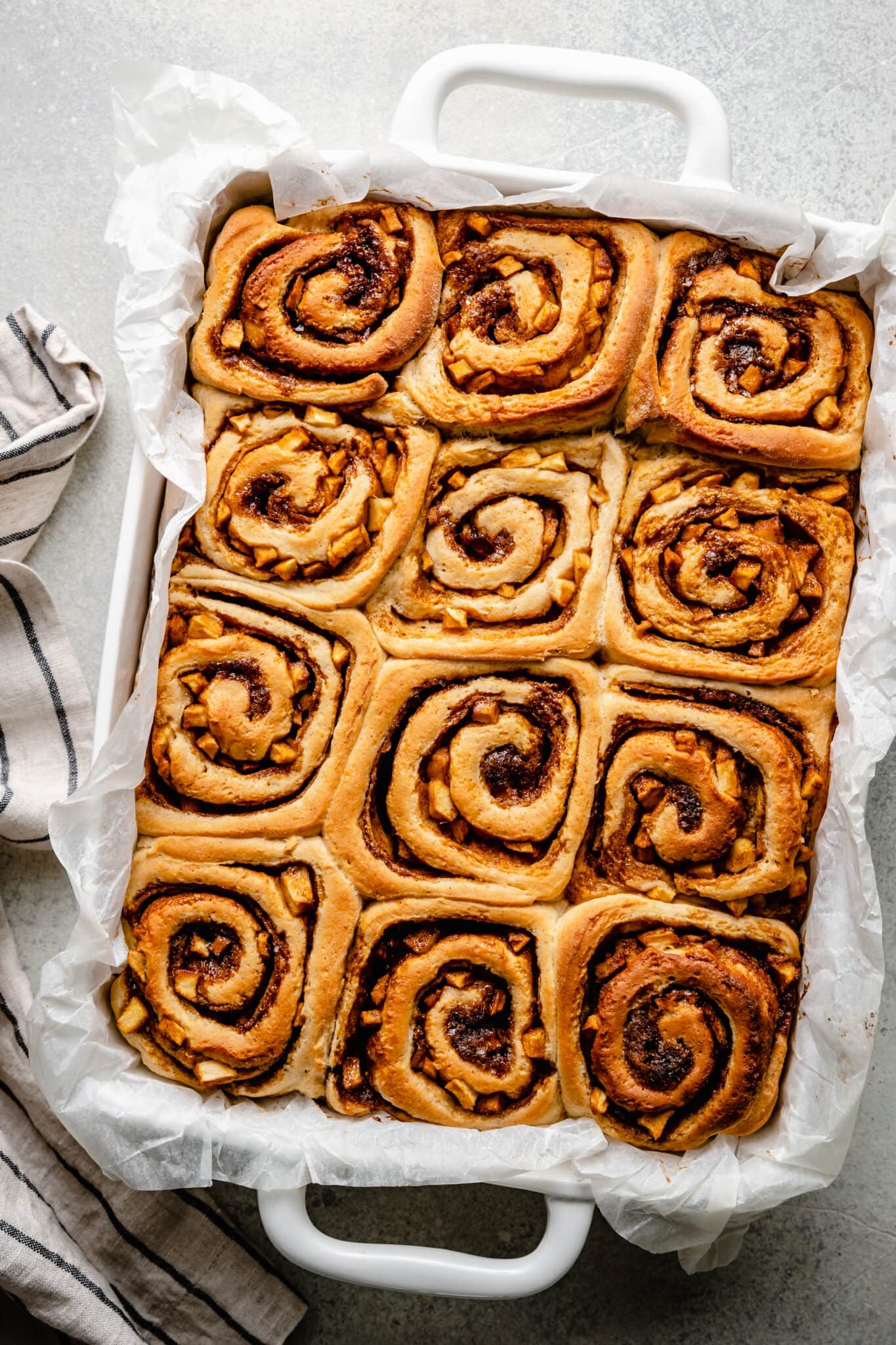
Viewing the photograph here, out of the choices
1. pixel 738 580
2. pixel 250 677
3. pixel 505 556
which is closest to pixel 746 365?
pixel 738 580

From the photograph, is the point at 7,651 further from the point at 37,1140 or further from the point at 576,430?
the point at 576,430

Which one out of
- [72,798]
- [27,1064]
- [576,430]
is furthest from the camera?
[27,1064]

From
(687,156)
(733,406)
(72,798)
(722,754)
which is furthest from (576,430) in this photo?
(72,798)

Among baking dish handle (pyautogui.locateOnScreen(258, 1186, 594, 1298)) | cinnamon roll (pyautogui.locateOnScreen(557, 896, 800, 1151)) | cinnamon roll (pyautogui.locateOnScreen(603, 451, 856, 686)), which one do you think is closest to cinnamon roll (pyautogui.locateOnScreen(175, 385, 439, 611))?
cinnamon roll (pyautogui.locateOnScreen(603, 451, 856, 686))

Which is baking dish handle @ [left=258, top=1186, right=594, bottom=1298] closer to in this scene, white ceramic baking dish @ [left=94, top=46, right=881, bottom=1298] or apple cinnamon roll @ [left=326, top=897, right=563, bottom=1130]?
white ceramic baking dish @ [left=94, top=46, right=881, bottom=1298]

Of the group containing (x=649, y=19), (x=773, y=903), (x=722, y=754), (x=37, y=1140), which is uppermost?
(x=649, y=19)

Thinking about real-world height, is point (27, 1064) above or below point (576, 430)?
below
